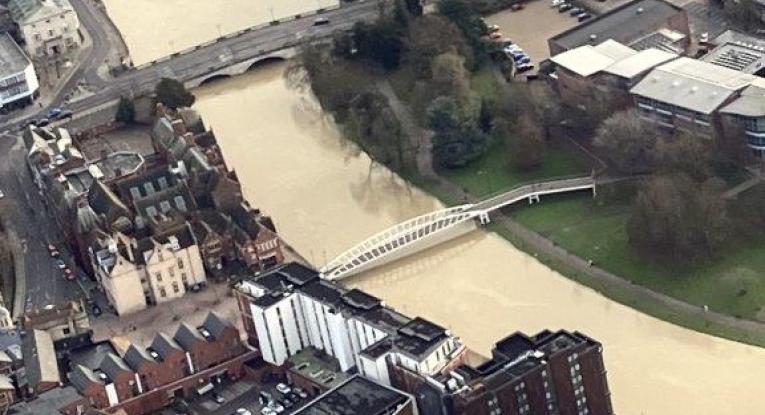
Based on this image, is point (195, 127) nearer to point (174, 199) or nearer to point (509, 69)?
point (174, 199)

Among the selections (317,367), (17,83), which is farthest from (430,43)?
(317,367)

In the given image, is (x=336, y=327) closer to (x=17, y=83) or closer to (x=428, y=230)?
(x=428, y=230)

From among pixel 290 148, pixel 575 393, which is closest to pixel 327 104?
pixel 290 148

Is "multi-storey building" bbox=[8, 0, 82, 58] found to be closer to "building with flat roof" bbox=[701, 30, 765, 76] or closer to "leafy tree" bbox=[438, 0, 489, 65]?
"leafy tree" bbox=[438, 0, 489, 65]

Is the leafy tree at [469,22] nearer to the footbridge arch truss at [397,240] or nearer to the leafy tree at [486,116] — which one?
the leafy tree at [486,116]

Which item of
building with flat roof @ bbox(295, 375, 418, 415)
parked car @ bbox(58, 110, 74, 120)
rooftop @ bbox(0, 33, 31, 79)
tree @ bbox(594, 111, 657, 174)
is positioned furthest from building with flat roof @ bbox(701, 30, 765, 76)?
rooftop @ bbox(0, 33, 31, 79)

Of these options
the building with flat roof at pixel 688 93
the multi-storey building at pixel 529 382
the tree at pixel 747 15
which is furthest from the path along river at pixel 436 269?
the tree at pixel 747 15
